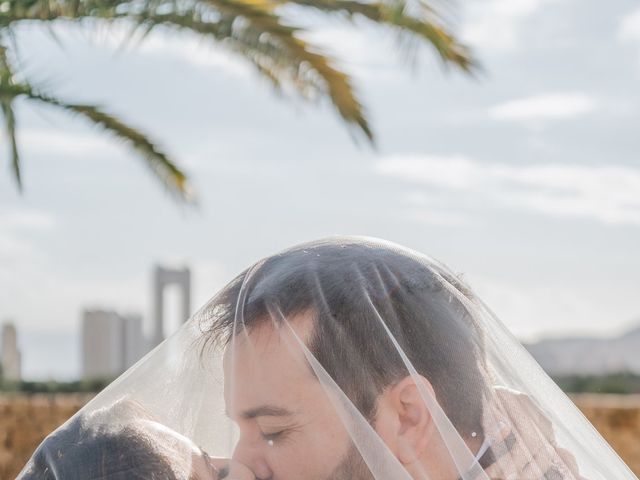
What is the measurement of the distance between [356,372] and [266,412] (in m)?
0.15

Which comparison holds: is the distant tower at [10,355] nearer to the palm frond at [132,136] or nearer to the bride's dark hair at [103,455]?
the palm frond at [132,136]

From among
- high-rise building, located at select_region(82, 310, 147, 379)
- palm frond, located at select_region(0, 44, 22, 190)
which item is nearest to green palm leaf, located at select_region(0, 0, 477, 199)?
palm frond, located at select_region(0, 44, 22, 190)

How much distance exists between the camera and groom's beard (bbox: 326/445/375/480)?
1.54 meters

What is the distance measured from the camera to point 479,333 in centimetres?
171

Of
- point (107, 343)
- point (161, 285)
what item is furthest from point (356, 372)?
point (107, 343)

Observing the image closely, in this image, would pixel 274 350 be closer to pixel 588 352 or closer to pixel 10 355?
pixel 10 355

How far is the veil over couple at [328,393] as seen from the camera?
1530 mm

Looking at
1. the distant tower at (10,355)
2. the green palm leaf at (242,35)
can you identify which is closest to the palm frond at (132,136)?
the green palm leaf at (242,35)

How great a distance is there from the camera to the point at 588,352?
21453 mm

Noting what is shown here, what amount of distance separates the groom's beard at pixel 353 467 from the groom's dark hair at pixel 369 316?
62 mm

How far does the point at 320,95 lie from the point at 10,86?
261cm

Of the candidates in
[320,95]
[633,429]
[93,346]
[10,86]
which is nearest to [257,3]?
[320,95]

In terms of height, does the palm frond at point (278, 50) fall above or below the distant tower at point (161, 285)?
above

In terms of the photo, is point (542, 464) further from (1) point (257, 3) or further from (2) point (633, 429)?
(2) point (633, 429)
